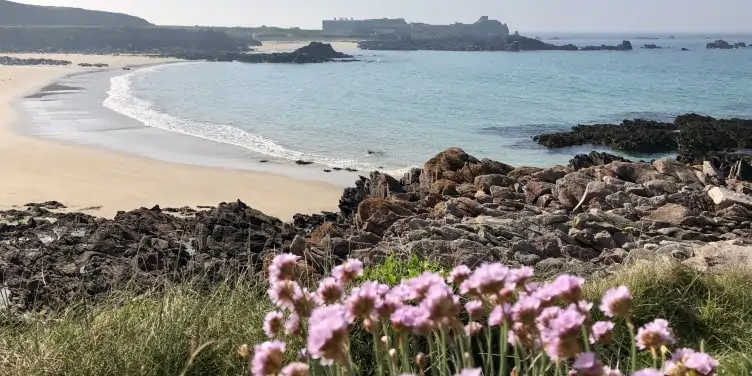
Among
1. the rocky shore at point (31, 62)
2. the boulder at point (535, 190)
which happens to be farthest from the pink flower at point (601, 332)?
the rocky shore at point (31, 62)

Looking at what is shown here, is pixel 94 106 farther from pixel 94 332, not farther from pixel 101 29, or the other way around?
pixel 101 29

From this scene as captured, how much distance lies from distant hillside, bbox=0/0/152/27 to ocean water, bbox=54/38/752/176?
65.0 m

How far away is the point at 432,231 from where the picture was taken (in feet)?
25.7

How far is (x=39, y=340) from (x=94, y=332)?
34 centimetres

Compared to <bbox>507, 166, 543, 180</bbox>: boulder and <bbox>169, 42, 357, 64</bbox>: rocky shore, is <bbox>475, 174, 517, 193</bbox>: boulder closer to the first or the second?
<bbox>507, 166, 543, 180</bbox>: boulder

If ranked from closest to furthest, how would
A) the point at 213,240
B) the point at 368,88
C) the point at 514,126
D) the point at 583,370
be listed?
the point at 583,370 < the point at 213,240 < the point at 514,126 < the point at 368,88

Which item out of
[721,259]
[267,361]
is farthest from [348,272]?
[721,259]

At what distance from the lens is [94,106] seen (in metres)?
28.8

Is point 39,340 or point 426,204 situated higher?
point 39,340

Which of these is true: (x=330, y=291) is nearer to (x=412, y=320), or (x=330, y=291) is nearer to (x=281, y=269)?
(x=281, y=269)

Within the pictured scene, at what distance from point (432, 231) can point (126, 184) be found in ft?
28.5

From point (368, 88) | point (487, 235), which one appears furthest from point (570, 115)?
point (487, 235)

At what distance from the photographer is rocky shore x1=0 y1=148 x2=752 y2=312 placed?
6.93 m

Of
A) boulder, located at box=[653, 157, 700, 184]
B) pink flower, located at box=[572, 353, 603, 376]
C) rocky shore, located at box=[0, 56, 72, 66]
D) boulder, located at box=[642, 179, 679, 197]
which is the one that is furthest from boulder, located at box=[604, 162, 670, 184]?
rocky shore, located at box=[0, 56, 72, 66]
